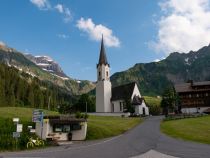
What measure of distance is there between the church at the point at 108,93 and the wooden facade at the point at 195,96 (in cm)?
1265

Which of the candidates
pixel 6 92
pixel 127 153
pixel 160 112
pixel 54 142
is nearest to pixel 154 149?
pixel 127 153

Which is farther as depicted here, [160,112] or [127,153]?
[160,112]

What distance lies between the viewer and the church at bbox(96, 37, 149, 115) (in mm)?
100375

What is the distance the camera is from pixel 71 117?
4694 cm

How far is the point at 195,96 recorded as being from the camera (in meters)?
98.9

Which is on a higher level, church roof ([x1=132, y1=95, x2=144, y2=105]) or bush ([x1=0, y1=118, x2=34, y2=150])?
church roof ([x1=132, y1=95, x2=144, y2=105])

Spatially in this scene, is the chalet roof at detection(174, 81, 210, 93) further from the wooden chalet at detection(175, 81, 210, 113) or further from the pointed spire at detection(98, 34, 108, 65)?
the pointed spire at detection(98, 34, 108, 65)

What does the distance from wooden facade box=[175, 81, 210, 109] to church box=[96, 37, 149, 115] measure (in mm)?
12655

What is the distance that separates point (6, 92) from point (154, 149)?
132281 mm

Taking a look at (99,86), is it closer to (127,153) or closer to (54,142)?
(54,142)

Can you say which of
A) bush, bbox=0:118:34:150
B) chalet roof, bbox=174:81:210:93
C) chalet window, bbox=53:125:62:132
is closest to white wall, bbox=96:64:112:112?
chalet roof, bbox=174:81:210:93

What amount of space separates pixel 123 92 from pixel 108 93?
5.89 m

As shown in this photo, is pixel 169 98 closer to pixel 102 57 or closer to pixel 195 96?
pixel 195 96

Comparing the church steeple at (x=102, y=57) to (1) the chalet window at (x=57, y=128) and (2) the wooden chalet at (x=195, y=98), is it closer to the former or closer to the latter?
(2) the wooden chalet at (x=195, y=98)
